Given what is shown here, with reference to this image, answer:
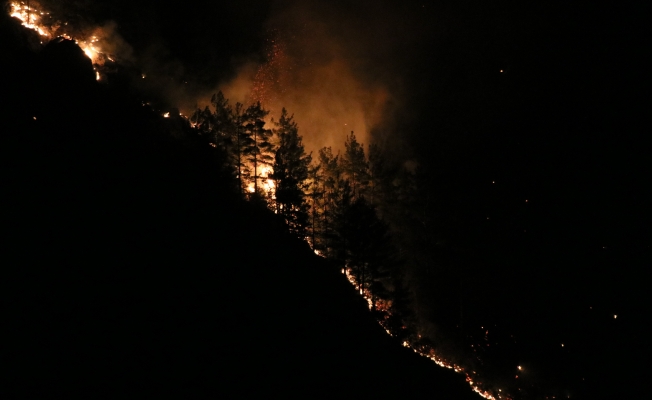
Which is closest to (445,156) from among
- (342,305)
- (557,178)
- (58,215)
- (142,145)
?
(557,178)

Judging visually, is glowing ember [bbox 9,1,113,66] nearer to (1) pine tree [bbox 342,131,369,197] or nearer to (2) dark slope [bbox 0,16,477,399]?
(2) dark slope [bbox 0,16,477,399]

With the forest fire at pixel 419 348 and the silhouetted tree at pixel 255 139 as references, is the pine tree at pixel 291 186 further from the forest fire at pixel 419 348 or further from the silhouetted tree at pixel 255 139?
the forest fire at pixel 419 348

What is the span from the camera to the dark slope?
17.4m

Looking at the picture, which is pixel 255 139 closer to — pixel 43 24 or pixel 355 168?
pixel 355 168

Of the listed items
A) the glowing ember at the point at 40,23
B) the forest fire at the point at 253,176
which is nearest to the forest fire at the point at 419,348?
the forest fire at the point at 253,176

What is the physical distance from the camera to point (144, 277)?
71.0ft

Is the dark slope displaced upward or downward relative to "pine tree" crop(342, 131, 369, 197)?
downward

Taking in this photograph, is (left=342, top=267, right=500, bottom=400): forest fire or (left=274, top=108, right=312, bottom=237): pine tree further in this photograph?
(left=342, top=267, right=500, bottom=400): forest fire

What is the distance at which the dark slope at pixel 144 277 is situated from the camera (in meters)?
17.4

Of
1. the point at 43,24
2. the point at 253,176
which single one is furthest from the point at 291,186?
the point at 43,24

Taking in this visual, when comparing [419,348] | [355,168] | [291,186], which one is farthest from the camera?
[355,168]

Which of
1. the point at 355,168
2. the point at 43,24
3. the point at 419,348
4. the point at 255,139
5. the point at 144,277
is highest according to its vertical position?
the point at 43,24

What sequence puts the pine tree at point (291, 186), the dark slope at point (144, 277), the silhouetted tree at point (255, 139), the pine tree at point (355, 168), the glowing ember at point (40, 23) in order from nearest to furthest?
the dark slope at point (144, 277), the pine tree at point (291, 186), the glowing ember at point (40, 23), the silhouetted tree at point (255, 139), the pine tree at point (355, 168)

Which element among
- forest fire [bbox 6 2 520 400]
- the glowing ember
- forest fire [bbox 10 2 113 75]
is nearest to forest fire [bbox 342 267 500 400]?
forest fire [bbox 6 2 520 400]
